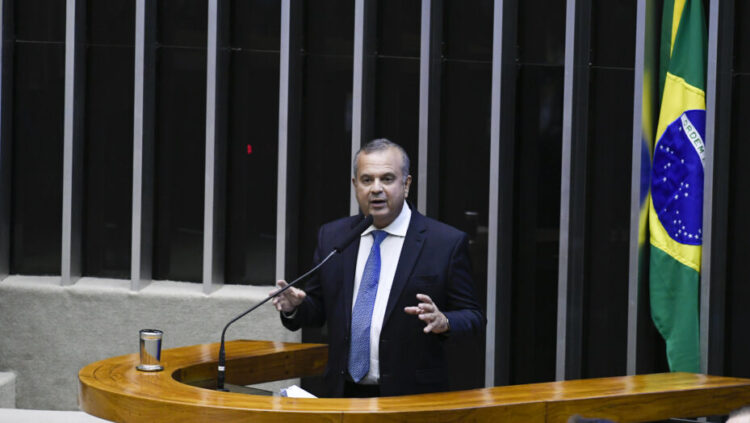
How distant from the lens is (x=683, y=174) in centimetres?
480

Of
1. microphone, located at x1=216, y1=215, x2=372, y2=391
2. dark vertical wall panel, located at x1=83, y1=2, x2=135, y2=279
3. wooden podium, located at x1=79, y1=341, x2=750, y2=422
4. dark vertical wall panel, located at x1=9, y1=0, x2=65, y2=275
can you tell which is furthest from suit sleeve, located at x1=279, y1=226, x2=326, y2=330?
dark vertical wall panel, located at x1=9, y1=0, x2=65, y2=275

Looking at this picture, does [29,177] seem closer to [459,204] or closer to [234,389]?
[459,204]

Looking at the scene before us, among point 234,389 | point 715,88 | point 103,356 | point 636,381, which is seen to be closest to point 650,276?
point 715,88

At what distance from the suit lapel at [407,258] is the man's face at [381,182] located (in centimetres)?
10

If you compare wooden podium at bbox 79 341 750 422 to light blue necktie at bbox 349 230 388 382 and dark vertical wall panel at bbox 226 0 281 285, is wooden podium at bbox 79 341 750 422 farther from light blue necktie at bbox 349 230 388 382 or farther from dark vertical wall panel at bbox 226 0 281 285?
dark vertical wall panel at bbox 226 0 281 285

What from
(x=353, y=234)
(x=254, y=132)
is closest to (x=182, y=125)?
(x=254, y=132)

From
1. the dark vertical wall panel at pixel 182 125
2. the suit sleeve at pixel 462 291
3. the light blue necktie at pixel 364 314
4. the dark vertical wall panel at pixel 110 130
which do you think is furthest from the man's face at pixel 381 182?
the dark vertical wall panel at pixel 110 130

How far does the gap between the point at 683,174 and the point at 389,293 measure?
7.21 feet

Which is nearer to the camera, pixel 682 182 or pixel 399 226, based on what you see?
pixel 399 226

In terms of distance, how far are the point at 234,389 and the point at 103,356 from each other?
7.67ft

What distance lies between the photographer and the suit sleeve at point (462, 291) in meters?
3.21

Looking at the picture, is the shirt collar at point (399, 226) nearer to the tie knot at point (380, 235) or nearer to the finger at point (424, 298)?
the tie knot at point (380, 235)

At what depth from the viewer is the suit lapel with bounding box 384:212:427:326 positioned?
324 cm

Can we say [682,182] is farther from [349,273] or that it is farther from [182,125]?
[182,125]
